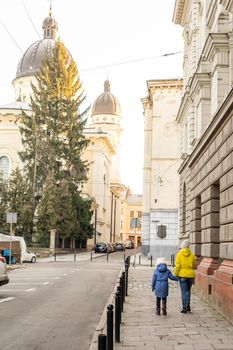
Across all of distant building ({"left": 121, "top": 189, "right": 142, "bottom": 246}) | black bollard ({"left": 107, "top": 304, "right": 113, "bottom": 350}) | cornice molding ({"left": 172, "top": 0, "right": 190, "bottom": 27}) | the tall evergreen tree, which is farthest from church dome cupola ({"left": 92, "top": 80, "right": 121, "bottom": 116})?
black bollard ({"left": 107, "top": 304, "right": 113, "bottom": 350})

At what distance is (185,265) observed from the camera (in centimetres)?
1203

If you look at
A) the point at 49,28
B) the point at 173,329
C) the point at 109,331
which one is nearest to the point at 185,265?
the point at 173,329

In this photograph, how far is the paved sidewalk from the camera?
7.93m

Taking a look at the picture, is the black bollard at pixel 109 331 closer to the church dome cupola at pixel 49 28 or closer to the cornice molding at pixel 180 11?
the cornice molding at pixel 180 11

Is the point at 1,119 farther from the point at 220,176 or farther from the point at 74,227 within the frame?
the point at 220,176

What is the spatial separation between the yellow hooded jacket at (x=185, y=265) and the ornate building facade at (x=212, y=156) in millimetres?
634

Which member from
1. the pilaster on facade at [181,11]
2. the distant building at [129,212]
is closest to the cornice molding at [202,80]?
the pilaster on facade at [181,11]

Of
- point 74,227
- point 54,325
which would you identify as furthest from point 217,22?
point 74,227

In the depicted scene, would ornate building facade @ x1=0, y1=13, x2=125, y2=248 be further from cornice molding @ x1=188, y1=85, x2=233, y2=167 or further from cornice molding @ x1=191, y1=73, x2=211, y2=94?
cornice molding @ x1=188, y1=85, x2=233, y2=167

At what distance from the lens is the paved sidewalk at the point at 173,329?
7.93m

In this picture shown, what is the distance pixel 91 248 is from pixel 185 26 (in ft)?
159

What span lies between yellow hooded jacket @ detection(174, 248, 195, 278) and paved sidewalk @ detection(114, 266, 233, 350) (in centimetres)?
85

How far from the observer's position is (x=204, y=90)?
18531mm

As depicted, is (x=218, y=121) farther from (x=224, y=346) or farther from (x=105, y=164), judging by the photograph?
(x=105, y=164)
